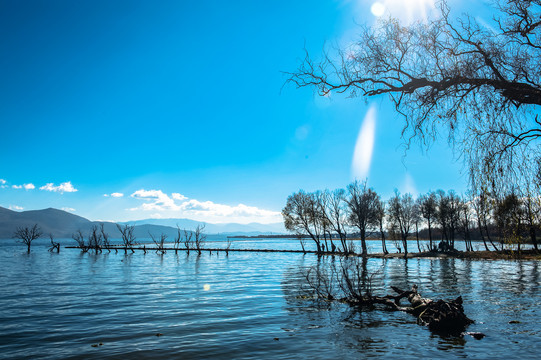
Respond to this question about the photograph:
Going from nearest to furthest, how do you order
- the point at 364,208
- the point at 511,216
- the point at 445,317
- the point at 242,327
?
the point at 511,216
the point at 445,317
the point at 242,327
the point at 364,208

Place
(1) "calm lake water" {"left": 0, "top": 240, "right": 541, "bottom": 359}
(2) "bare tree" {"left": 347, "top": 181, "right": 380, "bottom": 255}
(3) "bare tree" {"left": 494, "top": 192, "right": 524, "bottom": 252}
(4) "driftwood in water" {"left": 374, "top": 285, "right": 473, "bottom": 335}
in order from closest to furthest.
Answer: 1. (3) "bare tree" {"left": 494, "top": 192, "right": 524, "bottom": 252}
2. (1) "calm lake water" {"left": 0, "top": 240, "right": 541, "bottom": 359}
3. (4) "driftwood in water" {"left": 374, "top": 285, "right": 473, "bottom": 335}
4. (2) "bare tree" {"left": 347, "top": 181, "right": 380, "bottom": 255}

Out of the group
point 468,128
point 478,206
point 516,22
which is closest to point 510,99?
point 468,128

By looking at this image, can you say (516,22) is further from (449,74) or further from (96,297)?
(96,297)

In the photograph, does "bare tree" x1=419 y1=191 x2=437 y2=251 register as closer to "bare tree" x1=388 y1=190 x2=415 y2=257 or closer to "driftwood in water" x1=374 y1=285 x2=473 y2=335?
"bare tree" x1=388 y1=190 x2=415 y2=257

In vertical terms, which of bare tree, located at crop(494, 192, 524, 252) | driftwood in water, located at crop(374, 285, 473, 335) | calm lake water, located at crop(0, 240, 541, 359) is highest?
bare tree, located at crop(494, 192, 524, 252)

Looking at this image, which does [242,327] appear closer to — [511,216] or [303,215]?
[511,216]

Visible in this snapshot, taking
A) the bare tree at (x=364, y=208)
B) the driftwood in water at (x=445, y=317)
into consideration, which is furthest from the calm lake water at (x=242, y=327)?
the bare tree at (x=364, y=208)

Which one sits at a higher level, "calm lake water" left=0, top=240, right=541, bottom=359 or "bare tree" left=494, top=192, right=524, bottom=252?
"bare tree" left=494, top=192, right=524, bottom=252

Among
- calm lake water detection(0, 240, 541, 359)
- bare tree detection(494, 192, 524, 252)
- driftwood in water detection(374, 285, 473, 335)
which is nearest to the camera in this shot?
bare tree detection(494, 192, 524, 252)

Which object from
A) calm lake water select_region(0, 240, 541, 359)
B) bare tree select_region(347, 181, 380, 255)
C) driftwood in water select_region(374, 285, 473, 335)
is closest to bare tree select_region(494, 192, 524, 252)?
calm lake water select_region(0, 240, 541, 359)

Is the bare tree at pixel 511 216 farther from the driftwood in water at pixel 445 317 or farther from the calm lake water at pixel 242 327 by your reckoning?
the driftwood in water at pixel 445 317

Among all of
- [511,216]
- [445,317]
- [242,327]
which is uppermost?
[511,216]

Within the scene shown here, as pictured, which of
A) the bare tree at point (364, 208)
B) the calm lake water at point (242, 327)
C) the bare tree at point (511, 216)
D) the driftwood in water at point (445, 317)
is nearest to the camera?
the bare tree at point (511, 216)

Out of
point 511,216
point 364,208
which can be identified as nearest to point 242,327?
point 511,216
